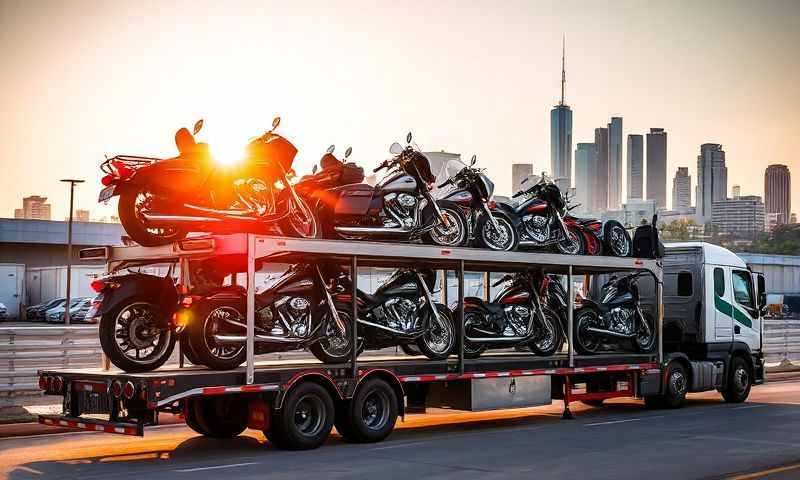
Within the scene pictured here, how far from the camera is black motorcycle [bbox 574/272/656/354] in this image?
682 inches

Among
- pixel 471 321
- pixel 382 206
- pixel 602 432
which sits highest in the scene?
pixel 382 206

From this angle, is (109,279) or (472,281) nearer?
(109,279)

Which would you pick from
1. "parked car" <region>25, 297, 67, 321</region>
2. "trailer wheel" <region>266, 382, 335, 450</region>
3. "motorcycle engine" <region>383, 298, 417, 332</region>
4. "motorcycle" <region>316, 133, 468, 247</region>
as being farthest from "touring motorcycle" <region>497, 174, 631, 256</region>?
"parked car" <region>25, 297, 67, 321</region>

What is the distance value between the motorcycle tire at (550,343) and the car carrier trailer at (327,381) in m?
0.34

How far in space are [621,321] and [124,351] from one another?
9.03m

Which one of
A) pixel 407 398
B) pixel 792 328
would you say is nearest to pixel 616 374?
pixel 407 398

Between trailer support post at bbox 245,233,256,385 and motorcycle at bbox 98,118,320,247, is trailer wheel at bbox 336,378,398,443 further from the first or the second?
motorcycle at bbox 98,118,320,247

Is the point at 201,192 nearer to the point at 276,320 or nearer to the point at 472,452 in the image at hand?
the point at 276,320

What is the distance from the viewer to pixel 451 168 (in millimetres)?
16391

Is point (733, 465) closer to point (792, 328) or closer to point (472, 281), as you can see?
point (472, 281)

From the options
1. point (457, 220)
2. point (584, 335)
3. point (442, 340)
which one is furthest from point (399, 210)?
point (584, 335)

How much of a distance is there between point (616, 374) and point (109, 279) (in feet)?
28.8

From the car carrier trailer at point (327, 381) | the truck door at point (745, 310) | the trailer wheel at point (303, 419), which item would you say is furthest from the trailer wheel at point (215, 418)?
the truck door at point (745, 310)

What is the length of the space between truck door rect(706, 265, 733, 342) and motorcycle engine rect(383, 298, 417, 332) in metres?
6.78
